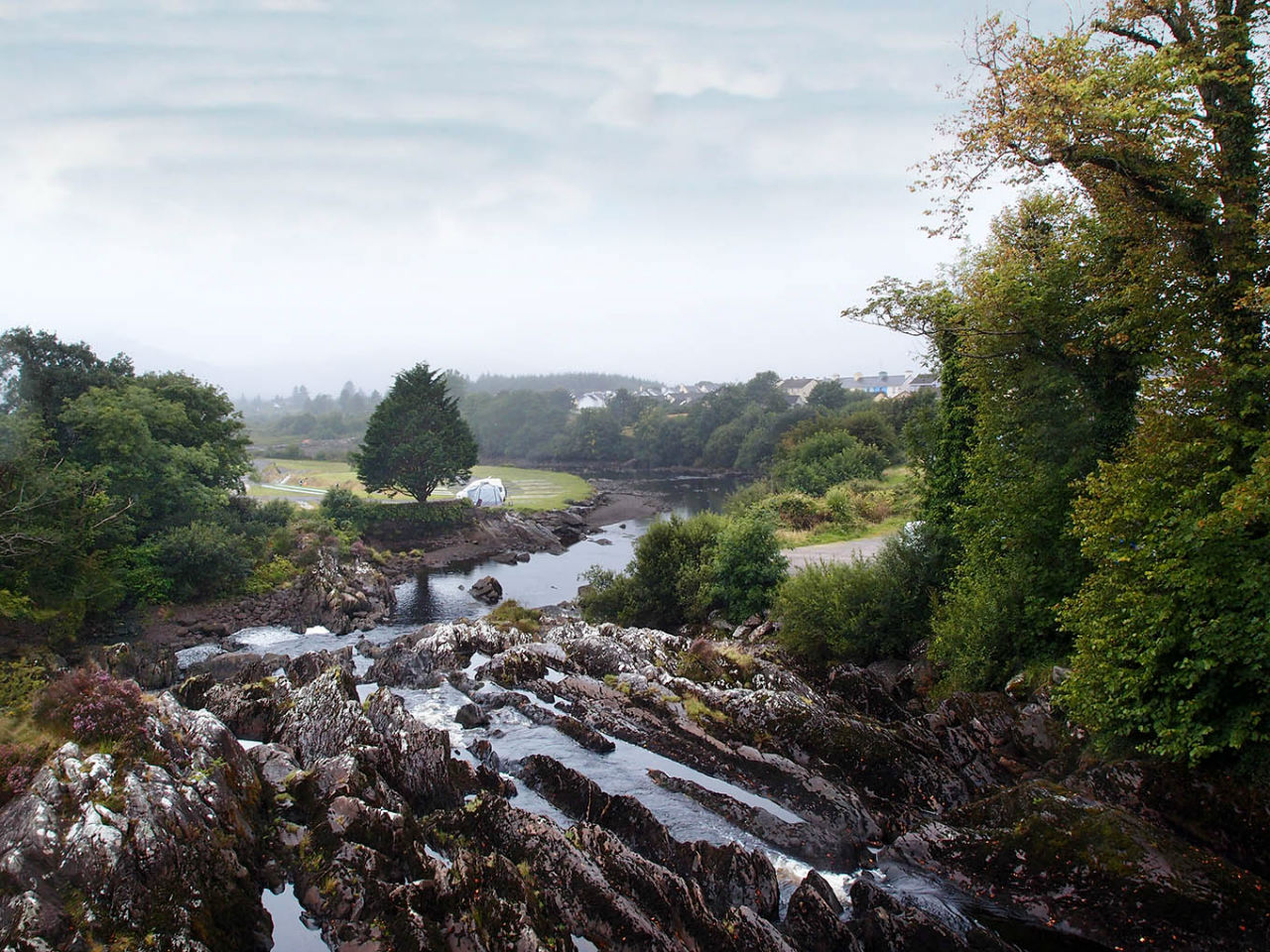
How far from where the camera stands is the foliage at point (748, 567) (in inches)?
1088

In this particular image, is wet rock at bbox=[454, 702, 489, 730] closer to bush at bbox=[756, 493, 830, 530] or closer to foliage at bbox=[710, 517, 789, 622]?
foliage at bbox=[710, 517, 789, 622]

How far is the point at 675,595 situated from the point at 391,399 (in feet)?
126

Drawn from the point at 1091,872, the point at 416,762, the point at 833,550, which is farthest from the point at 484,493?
the point at 1091,872

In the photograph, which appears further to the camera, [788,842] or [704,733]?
[704,733]

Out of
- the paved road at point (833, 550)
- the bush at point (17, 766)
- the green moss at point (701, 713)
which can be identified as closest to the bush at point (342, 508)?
the paved road at point (833, 550)

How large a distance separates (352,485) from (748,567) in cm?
5375

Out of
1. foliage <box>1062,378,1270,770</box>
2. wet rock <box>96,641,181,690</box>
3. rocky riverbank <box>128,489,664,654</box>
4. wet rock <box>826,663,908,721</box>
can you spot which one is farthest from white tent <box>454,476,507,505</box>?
foliage <box>1062,378,1270,770</box>

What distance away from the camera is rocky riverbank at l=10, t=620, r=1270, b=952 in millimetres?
9586

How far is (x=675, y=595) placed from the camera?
102 feet

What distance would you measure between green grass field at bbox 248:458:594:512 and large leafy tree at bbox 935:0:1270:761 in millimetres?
57092

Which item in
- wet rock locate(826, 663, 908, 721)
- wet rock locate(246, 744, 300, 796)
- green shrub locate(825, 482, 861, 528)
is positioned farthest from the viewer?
green shrub locate(825, 482, 861, 528)

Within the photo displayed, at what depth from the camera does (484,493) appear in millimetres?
68438

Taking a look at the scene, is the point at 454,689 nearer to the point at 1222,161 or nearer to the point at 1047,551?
the point at 1047,551

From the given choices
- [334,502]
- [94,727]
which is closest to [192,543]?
[334,502]
